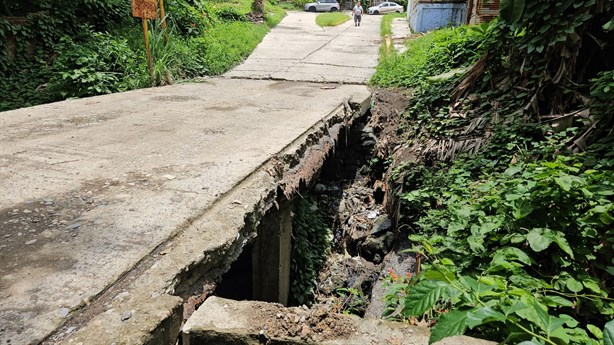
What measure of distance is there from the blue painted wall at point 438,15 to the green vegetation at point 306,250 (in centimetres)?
899

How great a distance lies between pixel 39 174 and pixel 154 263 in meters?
1.35

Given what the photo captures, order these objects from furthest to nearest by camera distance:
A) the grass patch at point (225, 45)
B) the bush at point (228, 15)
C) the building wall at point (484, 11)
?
1. the bush at point (228, 15)
2. the building wall at point (484, 11)
3. the grass patch at point (225, 45)

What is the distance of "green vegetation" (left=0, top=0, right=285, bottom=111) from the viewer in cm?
641

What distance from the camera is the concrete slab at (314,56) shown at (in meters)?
8.03

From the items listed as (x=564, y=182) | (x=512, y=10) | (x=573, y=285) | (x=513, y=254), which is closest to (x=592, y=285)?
(x=573, y=285)

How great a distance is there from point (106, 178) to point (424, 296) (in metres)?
2.05

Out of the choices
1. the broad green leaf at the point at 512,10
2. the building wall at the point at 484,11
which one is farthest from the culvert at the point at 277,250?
the building wall at the point at 484,11

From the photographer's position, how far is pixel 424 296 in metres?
1.36

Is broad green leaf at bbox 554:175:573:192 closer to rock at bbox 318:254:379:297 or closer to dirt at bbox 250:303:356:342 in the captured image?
dirt at bbox 250:303:356:342

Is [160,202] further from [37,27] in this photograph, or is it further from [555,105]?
[37,27]

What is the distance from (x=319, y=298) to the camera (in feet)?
13.0

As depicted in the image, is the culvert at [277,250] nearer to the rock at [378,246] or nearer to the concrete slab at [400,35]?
the rock at [378,246]

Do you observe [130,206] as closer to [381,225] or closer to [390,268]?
[390,268]

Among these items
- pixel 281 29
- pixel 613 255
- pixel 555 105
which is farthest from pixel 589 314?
pixel 281 29
